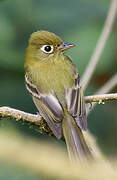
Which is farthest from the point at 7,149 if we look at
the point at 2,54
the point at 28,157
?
the point at 2,54

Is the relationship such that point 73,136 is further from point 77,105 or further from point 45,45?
point 45,45

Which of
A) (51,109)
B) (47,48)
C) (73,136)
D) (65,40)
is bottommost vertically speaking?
(65,40)

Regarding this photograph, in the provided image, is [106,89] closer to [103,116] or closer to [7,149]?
[103,116]

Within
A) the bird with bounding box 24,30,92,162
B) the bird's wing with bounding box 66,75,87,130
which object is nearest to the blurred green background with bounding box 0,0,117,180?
the bird with bounding box 24,30,92,162

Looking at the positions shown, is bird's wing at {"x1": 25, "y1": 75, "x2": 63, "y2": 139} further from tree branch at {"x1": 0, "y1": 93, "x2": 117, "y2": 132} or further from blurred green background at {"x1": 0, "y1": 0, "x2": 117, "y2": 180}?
blurred green background at {"x1": 0, "y1": 0, "x2": 117, "y2": 180}

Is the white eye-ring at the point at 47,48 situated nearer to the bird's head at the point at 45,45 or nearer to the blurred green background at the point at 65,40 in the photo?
the bird's head at the point at 45,45

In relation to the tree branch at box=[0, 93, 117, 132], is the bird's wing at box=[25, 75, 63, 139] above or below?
below

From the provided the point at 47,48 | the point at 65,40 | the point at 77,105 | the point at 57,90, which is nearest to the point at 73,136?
the point at 77,105

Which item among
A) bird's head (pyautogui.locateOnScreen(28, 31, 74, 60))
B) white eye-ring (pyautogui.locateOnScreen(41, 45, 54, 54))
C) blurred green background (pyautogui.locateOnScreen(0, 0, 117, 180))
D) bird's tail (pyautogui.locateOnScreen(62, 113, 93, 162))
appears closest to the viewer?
bird's tail (pyautogui.locateOnScreen(62, 113, 93, 162))
